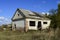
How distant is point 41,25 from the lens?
34.6m

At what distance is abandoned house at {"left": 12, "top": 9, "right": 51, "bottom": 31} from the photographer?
31.8 meters

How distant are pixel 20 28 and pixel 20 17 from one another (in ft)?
7.95

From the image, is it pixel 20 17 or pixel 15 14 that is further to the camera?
pixel 15 14

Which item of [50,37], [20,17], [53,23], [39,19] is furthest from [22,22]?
[50,37]

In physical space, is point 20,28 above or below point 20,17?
below

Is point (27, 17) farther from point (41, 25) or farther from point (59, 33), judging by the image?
point (59, 33)

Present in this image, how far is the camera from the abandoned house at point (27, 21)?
31.8 meters

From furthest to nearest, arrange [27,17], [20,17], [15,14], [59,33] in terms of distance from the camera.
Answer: [15,14]
[20,17]
[27,17]
[59,33]

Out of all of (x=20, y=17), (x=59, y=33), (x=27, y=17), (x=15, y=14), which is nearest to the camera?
(x=59, y=33)

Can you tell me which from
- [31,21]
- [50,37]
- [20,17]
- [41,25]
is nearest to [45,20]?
[41,25]

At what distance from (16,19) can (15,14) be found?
1573mm

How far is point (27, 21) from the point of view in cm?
3166

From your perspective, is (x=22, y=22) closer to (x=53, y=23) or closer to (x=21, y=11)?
(x=21, y=11)

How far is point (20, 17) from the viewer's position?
33438 millimetres
